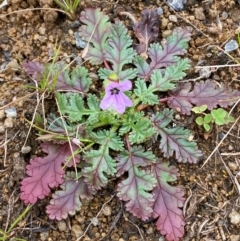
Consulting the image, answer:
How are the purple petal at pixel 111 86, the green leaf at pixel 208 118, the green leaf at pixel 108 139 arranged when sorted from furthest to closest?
the green leaf at pixel 208 118
the green leaf at pixel 108 139
the purple petal at pixel 111 86

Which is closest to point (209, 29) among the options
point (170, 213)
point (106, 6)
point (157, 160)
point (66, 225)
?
point (106, 6)

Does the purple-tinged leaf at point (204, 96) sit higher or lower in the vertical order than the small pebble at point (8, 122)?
higher

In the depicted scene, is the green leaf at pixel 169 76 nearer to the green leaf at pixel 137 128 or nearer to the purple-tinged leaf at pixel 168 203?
the green leaf at pixel 137 128

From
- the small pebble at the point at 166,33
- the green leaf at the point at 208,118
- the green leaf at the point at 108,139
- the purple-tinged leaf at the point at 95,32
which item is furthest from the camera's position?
the small pebble at the point at 166,33

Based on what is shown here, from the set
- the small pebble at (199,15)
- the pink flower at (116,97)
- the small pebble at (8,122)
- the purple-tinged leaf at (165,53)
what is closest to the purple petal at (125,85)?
the pink flower at (116,97)

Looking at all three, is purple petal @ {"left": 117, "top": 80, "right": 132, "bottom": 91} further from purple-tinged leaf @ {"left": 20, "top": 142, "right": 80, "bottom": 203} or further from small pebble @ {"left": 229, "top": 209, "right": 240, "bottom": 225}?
small pebble @ {"left": 229, "top": 209, "right": 240, "bottom": 225}

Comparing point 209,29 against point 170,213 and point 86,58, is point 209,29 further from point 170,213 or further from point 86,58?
point 170,213
